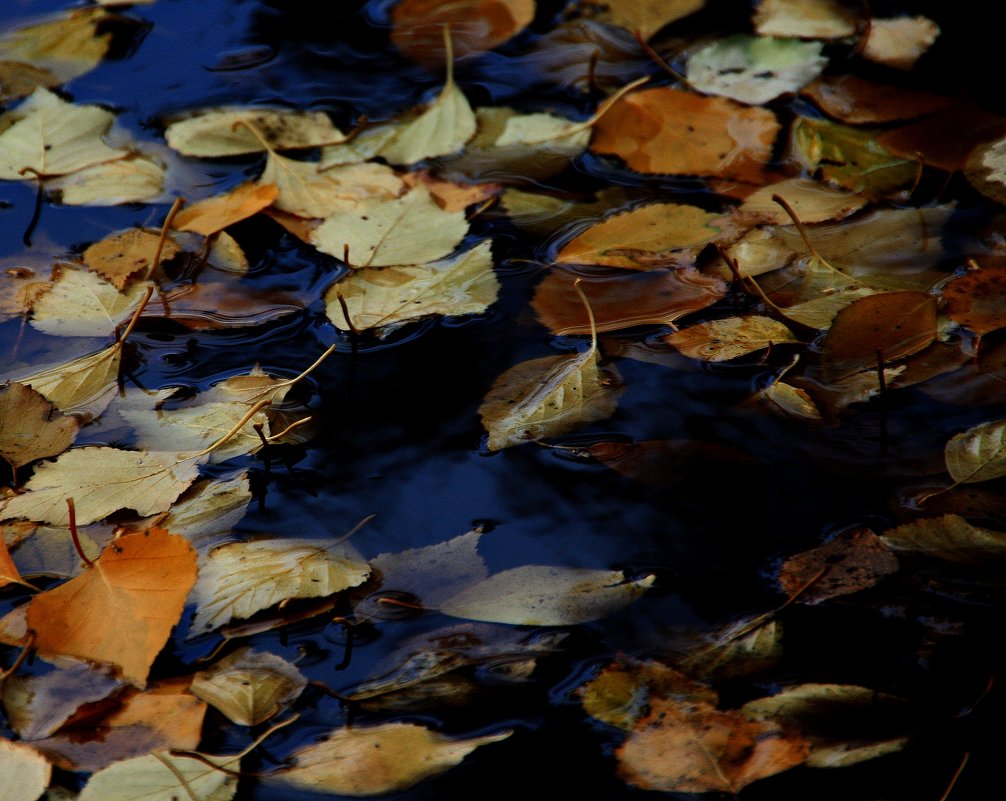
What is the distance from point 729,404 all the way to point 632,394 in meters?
0.12

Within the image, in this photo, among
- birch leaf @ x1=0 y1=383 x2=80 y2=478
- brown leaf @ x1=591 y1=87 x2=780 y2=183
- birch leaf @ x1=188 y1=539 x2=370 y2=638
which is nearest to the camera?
birch leaf @ x1=188 y1=539 x2=370 y2=638

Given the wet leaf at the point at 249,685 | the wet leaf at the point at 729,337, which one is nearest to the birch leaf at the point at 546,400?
the wet leaf at the point at 729,337

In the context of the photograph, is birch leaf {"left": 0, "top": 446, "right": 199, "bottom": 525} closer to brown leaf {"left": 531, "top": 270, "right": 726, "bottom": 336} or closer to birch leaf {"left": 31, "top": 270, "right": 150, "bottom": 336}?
birch leaf {"left": 31, "top": 270, "right": 150, "bottom": 336}

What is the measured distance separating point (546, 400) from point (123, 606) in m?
0.52

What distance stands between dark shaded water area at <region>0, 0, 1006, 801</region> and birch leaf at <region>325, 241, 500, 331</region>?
0.07 feet

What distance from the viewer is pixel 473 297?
126cm

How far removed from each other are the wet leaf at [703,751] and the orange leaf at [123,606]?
46 centimetres

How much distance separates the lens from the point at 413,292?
126cm

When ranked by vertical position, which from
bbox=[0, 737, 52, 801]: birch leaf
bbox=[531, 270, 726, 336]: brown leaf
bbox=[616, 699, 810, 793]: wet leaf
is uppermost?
bbox=[531, 270, 726, 336]: brown leaf

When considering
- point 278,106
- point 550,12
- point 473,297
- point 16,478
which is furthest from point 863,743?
point 550,12

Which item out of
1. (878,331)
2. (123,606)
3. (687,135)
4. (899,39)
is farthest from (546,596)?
(899,39)

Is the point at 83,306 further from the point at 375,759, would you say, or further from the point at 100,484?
the point at 375,759

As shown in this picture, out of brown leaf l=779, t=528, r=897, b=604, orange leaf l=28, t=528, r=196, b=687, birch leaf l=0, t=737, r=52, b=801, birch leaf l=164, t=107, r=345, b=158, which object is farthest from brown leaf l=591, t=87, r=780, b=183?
birch leaf l=0, t=737, r=52, b=801

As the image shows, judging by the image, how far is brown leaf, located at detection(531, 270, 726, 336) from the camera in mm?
1229
